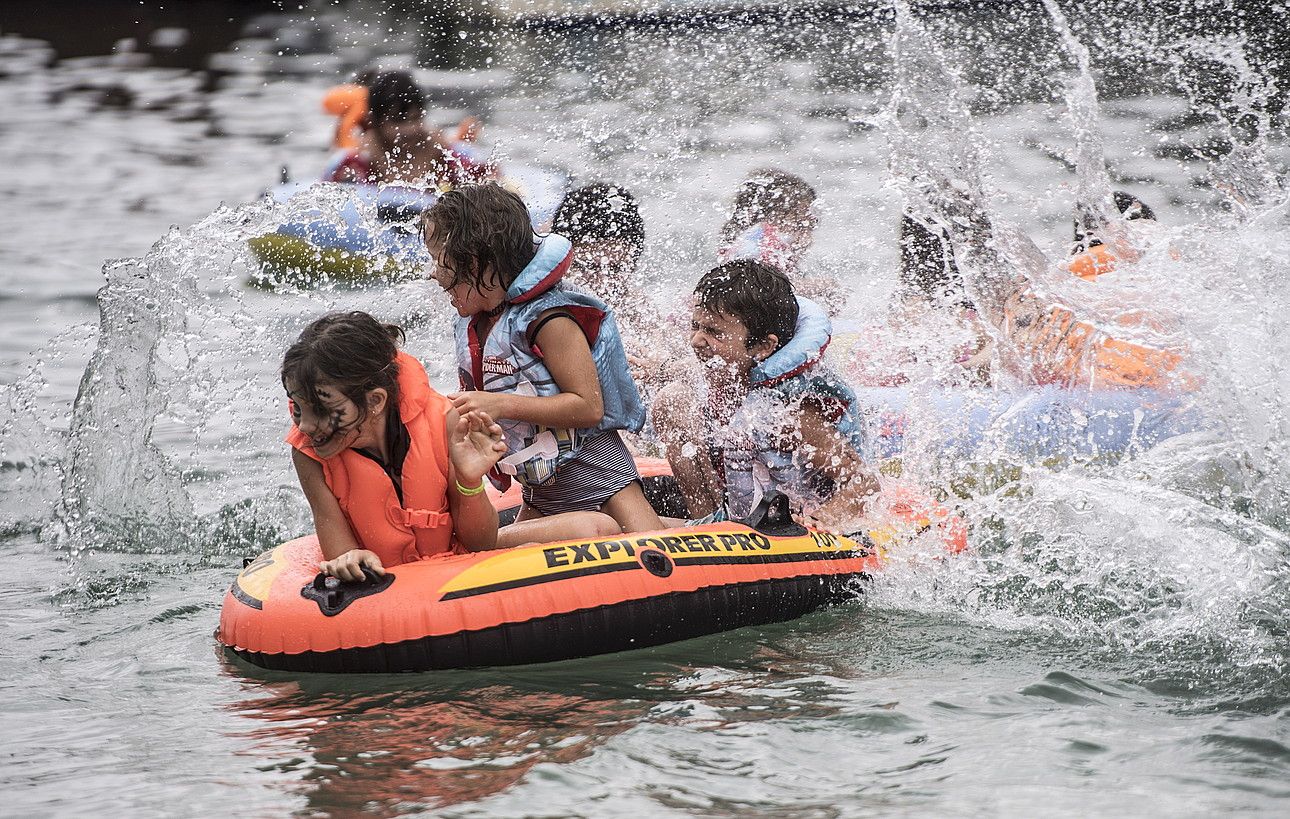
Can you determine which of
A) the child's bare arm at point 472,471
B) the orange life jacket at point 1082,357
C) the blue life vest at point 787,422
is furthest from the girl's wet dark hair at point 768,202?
the child's bare arm at point 472,471

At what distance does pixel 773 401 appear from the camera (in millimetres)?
4840

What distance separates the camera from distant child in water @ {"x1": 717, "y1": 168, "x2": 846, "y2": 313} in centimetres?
673

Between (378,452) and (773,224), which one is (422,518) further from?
(773,224)

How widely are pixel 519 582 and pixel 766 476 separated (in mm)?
1196

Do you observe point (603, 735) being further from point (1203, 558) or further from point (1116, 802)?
point (1203, 558)

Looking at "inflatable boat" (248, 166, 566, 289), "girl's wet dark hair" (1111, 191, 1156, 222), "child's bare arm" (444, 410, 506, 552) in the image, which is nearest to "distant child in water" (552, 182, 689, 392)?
"child's bare arm" (444, 410, 506, 552)

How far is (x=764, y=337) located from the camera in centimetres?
490

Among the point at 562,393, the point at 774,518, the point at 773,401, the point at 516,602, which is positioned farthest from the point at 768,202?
the point at 516,602

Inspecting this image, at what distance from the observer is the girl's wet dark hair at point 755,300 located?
4.87 meters

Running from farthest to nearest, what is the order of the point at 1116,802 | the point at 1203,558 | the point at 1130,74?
the point at 1130,74 → the point at 1203,558 → the point at 1116,802

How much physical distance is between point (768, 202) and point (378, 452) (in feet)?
10.2

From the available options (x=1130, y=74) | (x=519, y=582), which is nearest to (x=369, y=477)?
(x=519, y=582)

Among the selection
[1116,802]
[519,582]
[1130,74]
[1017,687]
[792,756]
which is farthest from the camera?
[1130,74]

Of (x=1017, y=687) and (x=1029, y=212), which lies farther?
(x=1029, y=212)
